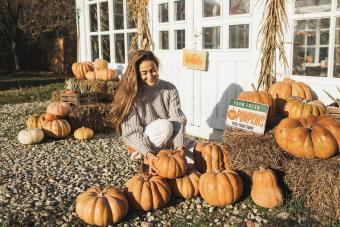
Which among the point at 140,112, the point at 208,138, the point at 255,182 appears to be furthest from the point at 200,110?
the point at 255,182

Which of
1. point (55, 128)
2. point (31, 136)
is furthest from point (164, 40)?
point (31, 136)

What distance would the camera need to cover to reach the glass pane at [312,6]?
151 inches

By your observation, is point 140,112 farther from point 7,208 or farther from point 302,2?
point 302,2

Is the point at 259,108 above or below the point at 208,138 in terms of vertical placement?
above

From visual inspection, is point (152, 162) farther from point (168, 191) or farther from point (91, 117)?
point (91, 117)

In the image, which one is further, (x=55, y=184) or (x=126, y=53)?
(x=126, y=53)

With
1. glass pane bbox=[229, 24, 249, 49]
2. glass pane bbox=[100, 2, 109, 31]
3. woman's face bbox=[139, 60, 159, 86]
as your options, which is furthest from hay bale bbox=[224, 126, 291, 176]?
glass pane bbox=[100, 2, 109, 31]

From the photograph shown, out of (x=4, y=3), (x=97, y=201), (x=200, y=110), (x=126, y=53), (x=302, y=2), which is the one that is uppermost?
(x=4, y=3)

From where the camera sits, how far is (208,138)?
17.5 ft

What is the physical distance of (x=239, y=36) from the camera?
477 cm

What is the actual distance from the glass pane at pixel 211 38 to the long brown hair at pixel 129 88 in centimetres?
185

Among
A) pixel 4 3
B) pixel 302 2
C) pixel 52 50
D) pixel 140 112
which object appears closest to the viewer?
pixel 140 112

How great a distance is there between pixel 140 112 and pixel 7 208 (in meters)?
1.46

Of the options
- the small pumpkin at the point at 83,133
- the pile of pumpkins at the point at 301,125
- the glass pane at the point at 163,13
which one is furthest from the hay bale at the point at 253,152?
the glass pane at the point at 163,13
